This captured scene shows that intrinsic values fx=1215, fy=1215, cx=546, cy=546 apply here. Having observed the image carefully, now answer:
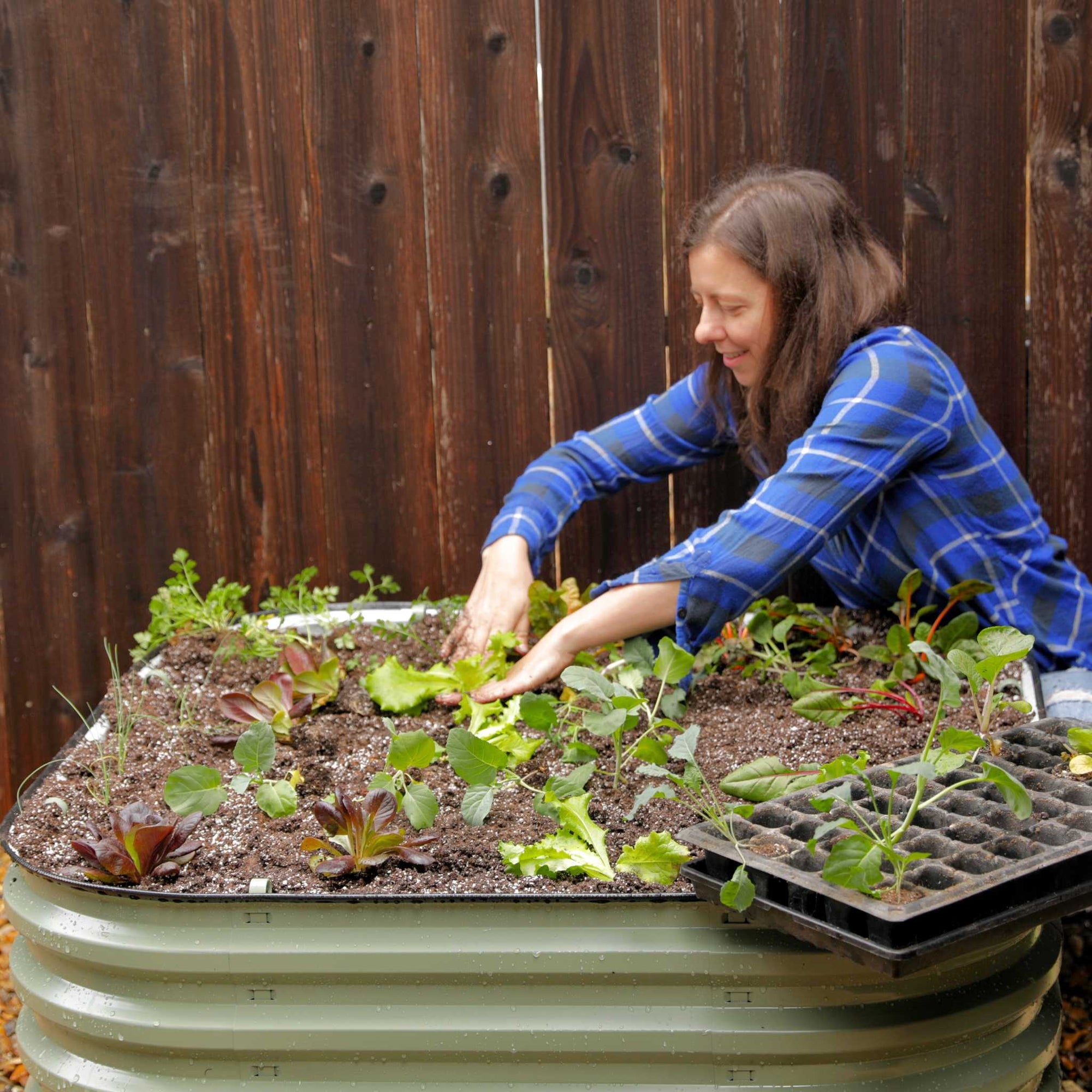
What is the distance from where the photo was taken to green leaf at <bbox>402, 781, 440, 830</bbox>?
1442 mm

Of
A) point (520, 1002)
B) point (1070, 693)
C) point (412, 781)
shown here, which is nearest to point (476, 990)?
point (520, 1002)

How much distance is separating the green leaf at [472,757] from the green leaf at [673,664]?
13.7 inches

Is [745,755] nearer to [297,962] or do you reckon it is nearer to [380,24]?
[297,962]

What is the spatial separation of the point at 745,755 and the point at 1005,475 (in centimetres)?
79

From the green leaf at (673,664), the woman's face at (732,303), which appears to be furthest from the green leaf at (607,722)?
the woman's face at (732,303)

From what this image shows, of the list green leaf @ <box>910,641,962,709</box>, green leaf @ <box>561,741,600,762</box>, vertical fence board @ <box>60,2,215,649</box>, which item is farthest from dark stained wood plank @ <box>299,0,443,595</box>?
green leaf @ <box>910,641,962,709</box>

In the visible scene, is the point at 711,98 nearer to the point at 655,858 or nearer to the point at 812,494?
the point at 812,494

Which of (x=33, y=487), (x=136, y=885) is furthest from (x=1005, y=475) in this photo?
(x=33, y=487)

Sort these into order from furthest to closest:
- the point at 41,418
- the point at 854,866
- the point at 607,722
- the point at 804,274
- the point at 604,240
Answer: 1. the point at 41,418
2. the point at 604,240
3. the point at 804,274
4. the point at 607,722
5. the point at 854,866

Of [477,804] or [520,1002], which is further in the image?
[477,804]

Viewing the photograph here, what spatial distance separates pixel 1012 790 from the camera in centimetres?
120

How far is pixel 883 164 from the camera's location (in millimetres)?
2385

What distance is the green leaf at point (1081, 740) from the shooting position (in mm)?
1482

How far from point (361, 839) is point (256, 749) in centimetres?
23
